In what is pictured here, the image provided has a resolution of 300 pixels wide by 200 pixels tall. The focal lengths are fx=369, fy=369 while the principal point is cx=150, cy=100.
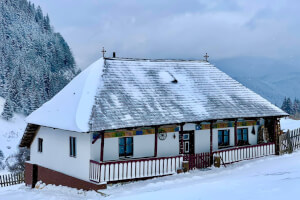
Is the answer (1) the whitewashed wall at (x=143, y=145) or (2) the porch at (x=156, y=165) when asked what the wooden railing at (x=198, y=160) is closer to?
(2) the porch at (x=156, y=165)

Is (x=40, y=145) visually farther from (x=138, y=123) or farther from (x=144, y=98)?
(x=138, y=123)

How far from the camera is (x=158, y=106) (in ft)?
65.7

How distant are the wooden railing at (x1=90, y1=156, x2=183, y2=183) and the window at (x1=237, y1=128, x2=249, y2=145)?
19.5ft

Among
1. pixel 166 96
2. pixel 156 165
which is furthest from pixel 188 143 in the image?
pixel 156 165

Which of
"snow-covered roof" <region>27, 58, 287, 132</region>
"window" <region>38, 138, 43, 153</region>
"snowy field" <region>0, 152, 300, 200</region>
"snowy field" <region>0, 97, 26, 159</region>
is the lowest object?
"snowy field" <region>0, 97, 26, 159</region>

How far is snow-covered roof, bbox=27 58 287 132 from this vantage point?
1797 centimetres

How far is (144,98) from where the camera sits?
20.3 meters

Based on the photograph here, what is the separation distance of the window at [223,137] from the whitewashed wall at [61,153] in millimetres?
8798

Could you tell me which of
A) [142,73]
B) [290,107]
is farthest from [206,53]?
[290,107]

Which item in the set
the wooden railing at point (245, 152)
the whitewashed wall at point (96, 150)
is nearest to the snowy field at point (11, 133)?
the whitewashed wall at point (96, 150)

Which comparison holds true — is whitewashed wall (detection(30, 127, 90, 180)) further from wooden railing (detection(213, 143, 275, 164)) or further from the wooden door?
wooden railing (detection(213, 143, 275, 164))

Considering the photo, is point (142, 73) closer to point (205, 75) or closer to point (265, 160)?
point (205, 75)

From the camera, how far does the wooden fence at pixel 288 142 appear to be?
23.5 m

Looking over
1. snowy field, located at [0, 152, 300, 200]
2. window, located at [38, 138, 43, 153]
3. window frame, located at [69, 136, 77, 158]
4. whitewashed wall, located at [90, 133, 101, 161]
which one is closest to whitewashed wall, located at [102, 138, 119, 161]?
whitewashed wall, located at [90, 133, 101, 161]
